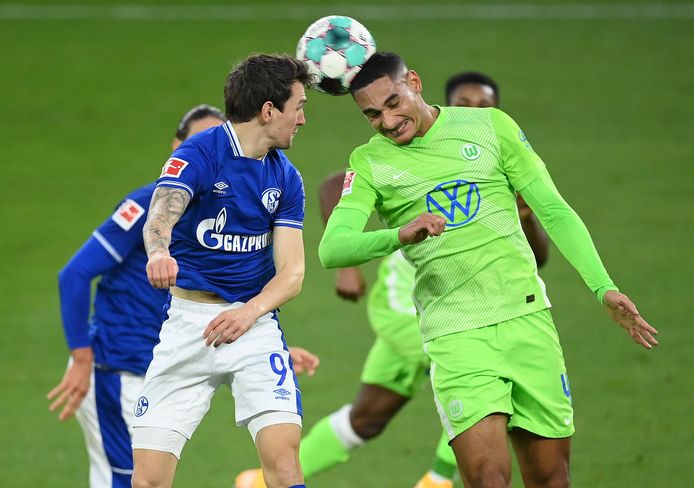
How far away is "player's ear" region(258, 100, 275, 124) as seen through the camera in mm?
5512

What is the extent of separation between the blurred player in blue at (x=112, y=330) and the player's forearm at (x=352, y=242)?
0.89 meters

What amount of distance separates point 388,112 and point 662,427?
4108 millimetres

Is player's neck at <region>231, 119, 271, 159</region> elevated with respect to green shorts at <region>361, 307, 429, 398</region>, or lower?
elevated

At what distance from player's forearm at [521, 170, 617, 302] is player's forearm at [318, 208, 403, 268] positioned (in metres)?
0.78

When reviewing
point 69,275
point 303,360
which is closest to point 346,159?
point 69,275

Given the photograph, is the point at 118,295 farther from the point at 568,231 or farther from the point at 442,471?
the point at 568,231

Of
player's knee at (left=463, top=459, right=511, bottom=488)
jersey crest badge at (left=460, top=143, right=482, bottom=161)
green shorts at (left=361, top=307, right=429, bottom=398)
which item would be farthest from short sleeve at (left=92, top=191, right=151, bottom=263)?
player's knee at (left=463, top=459, right=511, bottom=488)

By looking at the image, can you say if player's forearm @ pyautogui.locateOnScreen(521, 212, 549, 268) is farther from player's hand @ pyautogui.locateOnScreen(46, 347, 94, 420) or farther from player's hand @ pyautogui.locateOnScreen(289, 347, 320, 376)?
player's hand @ pyautogui.locateOnScreen(46, 347, 94, 420)

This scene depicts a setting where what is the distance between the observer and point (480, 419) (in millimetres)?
5383

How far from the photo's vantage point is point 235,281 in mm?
5574

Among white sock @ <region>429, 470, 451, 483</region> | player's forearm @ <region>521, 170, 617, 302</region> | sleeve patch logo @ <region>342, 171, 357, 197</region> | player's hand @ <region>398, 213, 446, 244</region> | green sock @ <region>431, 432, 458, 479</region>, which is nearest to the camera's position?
player's hand @ <region>398, 213, 446, 244</region>

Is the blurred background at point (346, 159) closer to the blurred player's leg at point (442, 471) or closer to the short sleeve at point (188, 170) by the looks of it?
the blurred player's leg at point (442, 471)

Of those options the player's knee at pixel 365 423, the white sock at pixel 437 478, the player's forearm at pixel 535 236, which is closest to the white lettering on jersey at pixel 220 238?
the player's forearm at pixel 535 236

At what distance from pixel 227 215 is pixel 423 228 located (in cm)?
95
